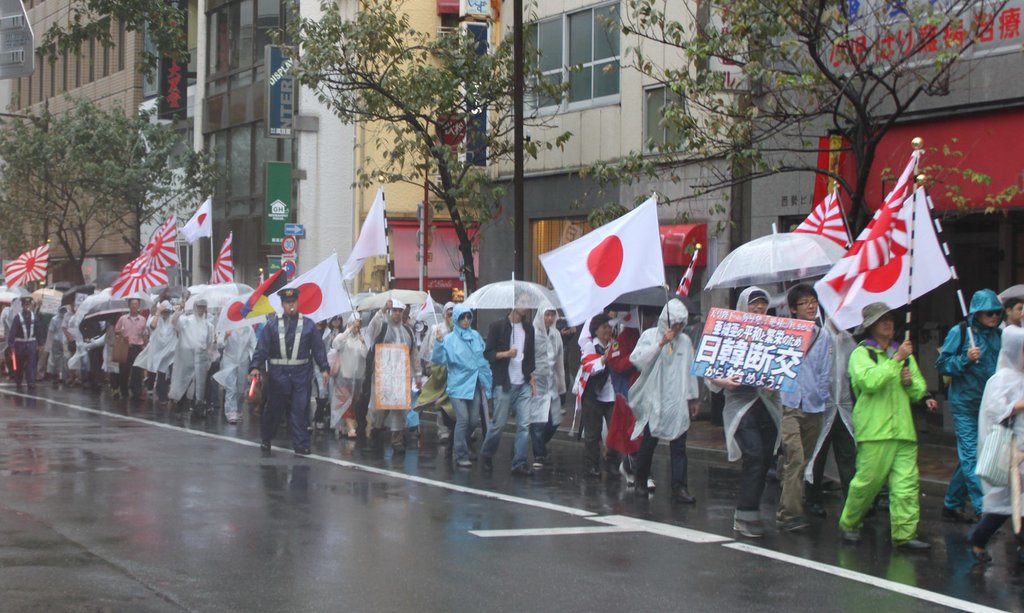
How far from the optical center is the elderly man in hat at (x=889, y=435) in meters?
9.26

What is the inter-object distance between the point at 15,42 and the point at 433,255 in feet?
71.9

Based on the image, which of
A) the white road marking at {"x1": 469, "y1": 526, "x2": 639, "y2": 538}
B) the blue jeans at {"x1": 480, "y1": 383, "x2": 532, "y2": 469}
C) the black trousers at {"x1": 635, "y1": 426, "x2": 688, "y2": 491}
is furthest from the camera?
the blue jeans at {"x1": 480, "y1": 383, "x2": 532, "y2": 469}

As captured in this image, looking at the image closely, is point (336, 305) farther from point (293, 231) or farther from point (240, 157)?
point (240, 157)

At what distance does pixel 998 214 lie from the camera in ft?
53.0

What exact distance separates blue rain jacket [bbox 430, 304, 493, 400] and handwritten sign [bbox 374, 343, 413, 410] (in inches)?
77.4

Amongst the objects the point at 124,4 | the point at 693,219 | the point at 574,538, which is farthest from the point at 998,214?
the point at 124,4

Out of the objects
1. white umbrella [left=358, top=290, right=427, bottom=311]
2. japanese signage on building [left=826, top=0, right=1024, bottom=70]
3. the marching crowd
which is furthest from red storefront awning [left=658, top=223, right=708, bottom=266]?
japanese signage on building [left=826, top=0, right=1024, bottom=70]

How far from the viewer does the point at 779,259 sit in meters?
13.0

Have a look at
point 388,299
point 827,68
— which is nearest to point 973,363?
point 827,68

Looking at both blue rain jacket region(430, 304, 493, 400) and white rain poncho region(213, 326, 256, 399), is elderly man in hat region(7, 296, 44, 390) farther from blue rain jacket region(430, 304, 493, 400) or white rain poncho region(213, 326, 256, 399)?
blue rain jacket region(430, 304, 493, 400)

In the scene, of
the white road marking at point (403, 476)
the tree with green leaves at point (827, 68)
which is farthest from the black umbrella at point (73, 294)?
the tree with green leaves at point (827, 68)

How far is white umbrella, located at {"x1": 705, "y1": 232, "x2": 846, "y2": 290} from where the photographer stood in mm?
12992

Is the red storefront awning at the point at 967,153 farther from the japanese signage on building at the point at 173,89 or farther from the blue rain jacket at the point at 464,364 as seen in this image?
the japanese signage on building at the point at 173,89

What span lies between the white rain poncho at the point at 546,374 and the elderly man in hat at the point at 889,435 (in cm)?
498
